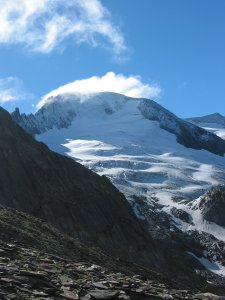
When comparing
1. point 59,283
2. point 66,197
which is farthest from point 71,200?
point 59,283

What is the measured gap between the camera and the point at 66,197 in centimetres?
9619

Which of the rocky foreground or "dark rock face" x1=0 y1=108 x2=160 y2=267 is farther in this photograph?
"dark rock face" x1=0 y1=108 x2=160 y2=267

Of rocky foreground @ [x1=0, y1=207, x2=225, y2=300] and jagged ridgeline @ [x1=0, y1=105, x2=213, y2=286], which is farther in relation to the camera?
jagged ridgeline @ [x1=0, y1=105, x2=213, y2=286]

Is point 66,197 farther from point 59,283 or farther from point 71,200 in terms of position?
point 59,283

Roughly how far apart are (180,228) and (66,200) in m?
99.3

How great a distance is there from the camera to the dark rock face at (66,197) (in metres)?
87.0

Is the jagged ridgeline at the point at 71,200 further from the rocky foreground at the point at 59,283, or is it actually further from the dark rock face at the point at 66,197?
the rocky foreground at the point at 59,283

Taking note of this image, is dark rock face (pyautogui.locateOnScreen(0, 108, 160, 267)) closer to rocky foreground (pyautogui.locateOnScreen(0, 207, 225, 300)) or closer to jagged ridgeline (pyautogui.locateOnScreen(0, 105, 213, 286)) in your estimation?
jagged ridgeline (pyautogui.locateOnScreen(0, 105, 213, 286))

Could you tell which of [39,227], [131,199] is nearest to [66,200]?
[39,227]

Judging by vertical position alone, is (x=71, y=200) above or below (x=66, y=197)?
below

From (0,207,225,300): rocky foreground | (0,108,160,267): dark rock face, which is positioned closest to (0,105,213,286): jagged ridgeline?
(0,108,160,267): dark rock face

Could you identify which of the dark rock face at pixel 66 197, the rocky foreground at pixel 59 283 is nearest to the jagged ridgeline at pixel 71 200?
the dark rock face at pixel 66 197

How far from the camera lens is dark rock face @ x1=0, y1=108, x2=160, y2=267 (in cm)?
8700

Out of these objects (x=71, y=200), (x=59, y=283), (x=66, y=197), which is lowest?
(x=59, y=283)
